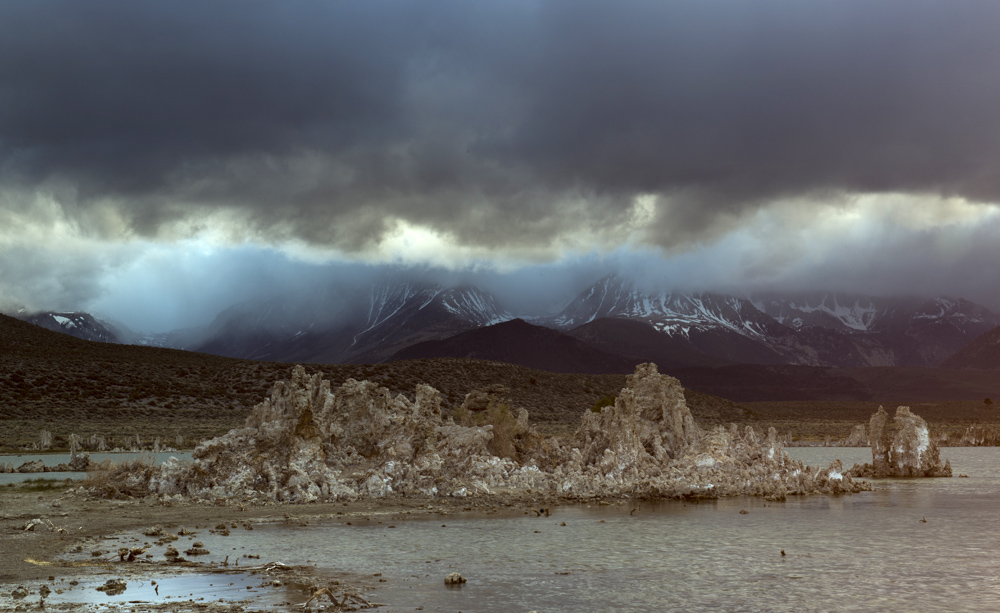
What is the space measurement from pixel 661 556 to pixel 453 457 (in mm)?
21605

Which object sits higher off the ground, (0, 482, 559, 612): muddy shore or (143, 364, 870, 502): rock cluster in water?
(143, 364, 870, 502): rock cluster in water

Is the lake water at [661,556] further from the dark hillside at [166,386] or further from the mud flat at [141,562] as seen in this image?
the dark hillside at [166,386]

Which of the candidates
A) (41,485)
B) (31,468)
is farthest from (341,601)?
(31,468)

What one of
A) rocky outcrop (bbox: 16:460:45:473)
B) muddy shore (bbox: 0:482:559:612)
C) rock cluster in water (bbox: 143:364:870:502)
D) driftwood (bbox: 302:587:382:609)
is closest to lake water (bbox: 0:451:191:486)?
rocky outcrop (bbox: 16:460:45:473)

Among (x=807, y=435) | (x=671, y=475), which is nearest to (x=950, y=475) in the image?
(x=671, y=475)

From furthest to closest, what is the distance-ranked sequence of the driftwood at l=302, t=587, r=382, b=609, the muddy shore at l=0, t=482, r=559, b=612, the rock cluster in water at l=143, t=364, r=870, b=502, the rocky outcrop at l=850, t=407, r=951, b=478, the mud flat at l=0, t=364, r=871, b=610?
the rocky outcrop at l=850, t=407, r=951, b=478 < the rock cluster in water at l=143, t=364, r=870, b=502 < the mud flat at l=0, t=364, r=871, b=610 < the muddy shore at l=0, t=482, r=559, b=612 < the driftwood at l=302, t=587, r=382, b=609

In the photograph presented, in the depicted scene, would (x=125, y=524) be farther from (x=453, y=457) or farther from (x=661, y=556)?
(x=661, y=556)

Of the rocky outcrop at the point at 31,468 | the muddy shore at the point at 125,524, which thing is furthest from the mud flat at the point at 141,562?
the rocky outcrop at the point at 31,468

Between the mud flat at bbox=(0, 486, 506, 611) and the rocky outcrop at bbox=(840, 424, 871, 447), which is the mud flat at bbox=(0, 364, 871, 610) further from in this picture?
the rocky outcrop at bbox=(840, 424, 871, 447)

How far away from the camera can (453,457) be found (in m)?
47.2

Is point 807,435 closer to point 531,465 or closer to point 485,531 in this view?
point 531,465

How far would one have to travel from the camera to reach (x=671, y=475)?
1849 inches

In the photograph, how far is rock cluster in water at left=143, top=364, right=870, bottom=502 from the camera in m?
41.4

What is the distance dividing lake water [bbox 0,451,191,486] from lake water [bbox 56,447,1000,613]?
87.6ft
